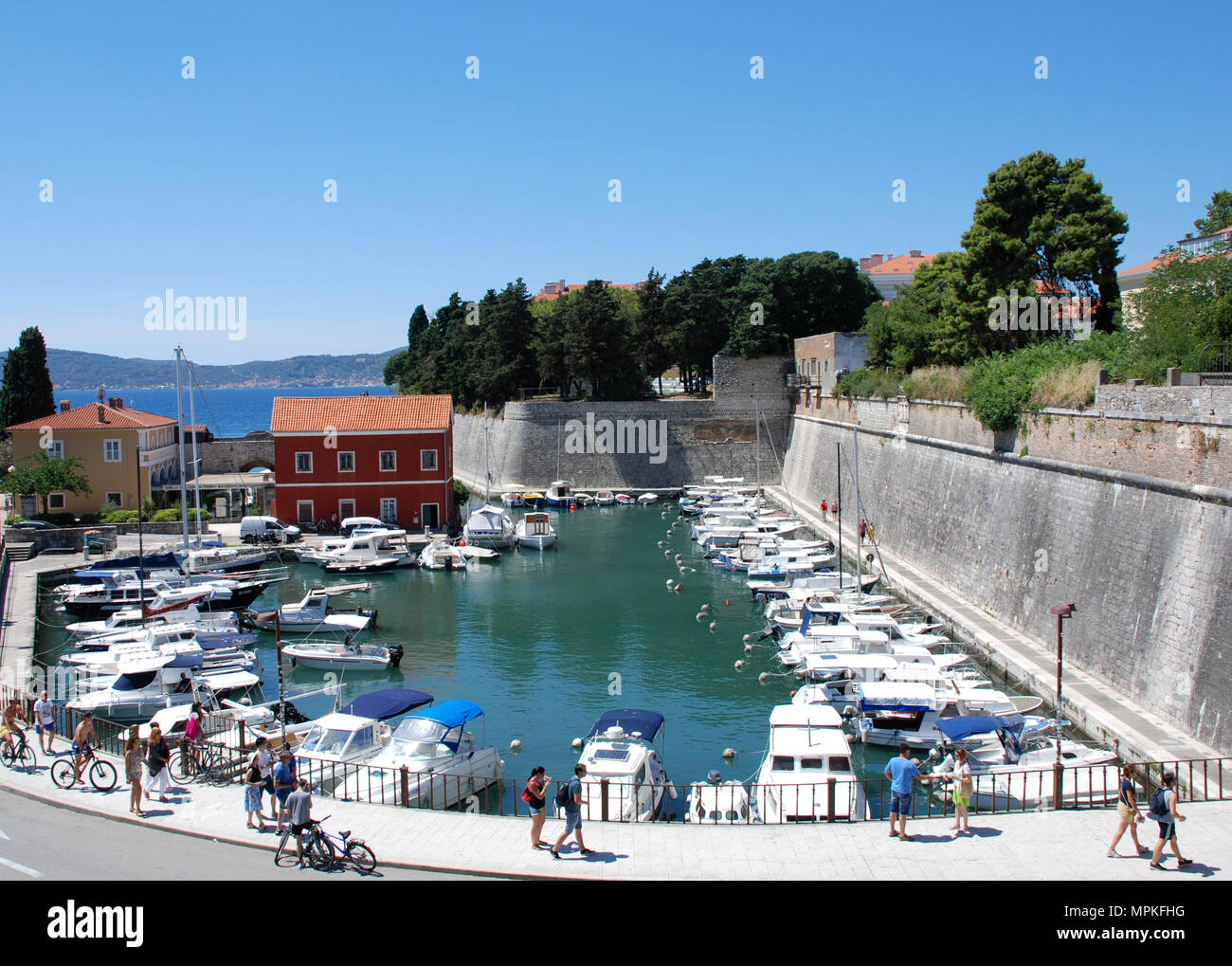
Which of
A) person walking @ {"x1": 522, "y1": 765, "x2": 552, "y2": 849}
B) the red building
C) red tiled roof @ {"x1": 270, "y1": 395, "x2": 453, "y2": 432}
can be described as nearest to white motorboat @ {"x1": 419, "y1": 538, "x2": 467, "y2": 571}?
the red building

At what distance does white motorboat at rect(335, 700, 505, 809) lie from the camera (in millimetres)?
15281

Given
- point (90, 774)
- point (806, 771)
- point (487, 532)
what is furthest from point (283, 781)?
point (487, 532)

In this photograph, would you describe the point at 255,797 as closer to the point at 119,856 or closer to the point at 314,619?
the point at 119,856

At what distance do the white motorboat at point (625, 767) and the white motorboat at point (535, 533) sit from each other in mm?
24228

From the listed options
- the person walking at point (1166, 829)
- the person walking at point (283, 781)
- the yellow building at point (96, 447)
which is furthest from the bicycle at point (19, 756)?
the yellow building at point (96, 447)

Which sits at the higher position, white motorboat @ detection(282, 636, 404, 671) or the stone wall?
the stone wall

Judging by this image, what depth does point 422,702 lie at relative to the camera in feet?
64.1

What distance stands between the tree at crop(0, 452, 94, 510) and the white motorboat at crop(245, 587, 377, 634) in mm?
16626

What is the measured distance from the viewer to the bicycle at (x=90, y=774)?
518 inches

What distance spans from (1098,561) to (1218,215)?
1184 inches

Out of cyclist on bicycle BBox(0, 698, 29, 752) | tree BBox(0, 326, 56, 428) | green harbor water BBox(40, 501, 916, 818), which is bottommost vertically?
green harbor water BBox(40, 501, 916, 818)

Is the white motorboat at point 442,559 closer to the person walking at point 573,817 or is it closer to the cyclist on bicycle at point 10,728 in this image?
the cyclist on bicycle at point 10,728

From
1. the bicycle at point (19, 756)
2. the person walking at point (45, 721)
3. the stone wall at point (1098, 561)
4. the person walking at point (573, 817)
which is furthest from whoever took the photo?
the stone wall at point (1098, 561)

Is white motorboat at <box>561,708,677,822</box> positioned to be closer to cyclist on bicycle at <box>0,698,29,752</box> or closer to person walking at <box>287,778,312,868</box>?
person walking at <box>287,778,312,868</box>
